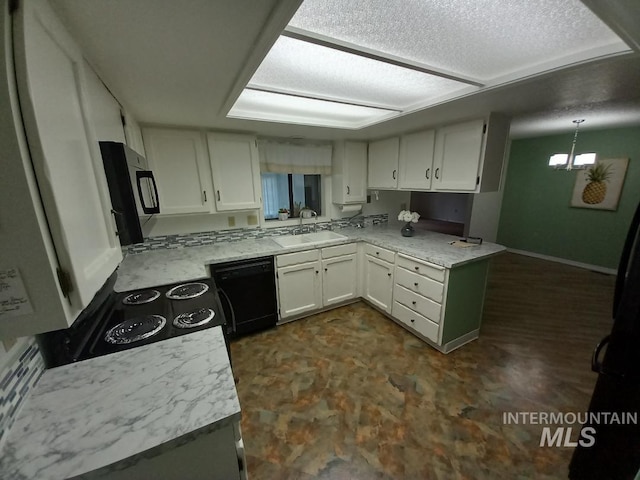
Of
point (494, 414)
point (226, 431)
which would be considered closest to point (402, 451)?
point (494, 414)

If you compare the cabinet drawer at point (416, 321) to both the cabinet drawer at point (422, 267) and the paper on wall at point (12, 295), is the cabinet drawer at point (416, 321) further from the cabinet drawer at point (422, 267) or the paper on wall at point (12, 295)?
the paper on wall at point (12, 295)

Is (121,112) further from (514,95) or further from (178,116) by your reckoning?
(514,95)

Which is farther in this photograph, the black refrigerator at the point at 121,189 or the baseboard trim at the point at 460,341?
the baseboard trim at the point at 460,341

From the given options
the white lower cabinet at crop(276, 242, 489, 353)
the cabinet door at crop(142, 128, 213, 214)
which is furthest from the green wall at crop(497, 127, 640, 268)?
the cabinet door at crop(142, 128, 213, 214)

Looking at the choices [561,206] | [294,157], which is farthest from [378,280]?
[561,206]

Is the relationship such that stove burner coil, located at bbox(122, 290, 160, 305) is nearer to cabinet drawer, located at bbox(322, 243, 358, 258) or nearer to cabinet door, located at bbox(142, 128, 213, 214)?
cabinet door, located at bbox(142, 128, 213, 214)

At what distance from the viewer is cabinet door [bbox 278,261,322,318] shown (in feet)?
8.56

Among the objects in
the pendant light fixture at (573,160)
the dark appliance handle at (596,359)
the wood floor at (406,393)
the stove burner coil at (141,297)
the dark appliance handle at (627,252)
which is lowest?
the wood floor at (406,393)

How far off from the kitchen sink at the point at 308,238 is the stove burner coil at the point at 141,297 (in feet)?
4.45

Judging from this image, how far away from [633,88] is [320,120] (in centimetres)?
220

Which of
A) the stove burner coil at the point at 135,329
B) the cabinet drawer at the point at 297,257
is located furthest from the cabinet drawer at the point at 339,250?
the stove burner coil at the point at 135,329

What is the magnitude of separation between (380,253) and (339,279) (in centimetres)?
59

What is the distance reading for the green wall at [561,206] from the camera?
143 inches

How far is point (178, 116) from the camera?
1.93m
